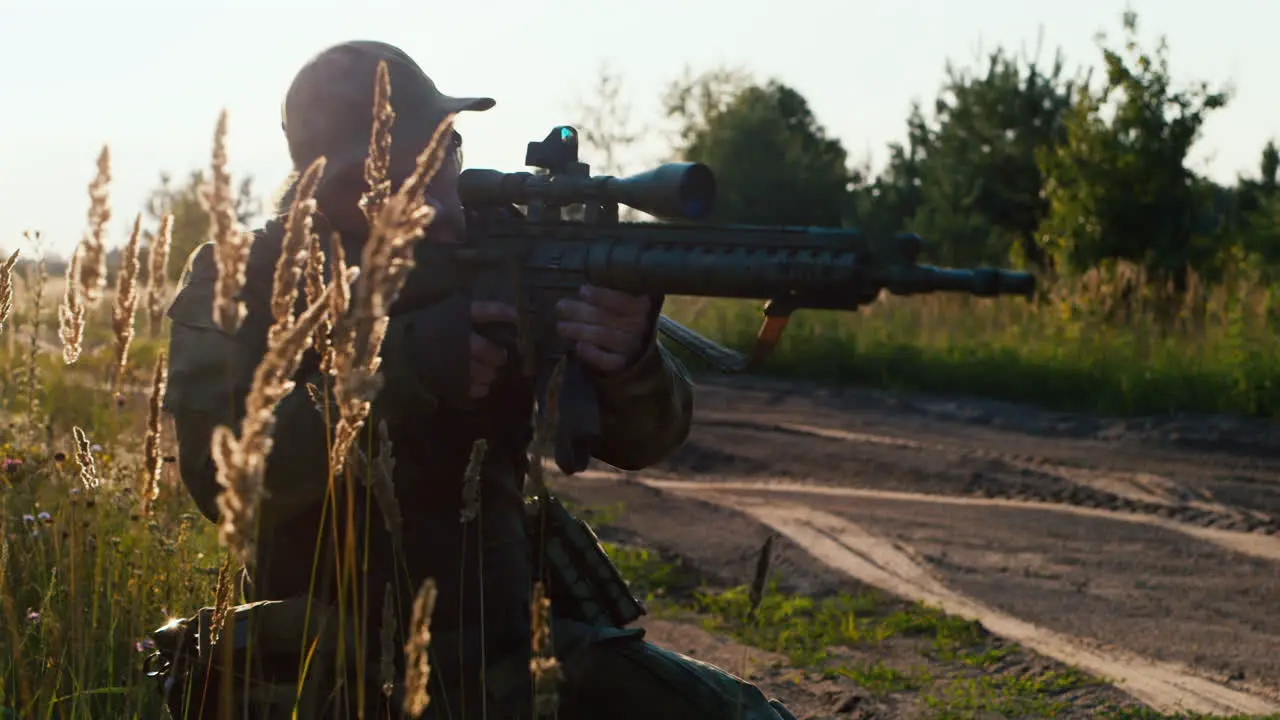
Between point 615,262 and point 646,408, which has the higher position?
point 615,262

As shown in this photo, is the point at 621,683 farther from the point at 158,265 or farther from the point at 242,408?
the point at 158,265

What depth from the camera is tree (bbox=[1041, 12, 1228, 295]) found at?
17984mm

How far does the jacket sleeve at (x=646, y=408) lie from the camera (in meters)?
3.14

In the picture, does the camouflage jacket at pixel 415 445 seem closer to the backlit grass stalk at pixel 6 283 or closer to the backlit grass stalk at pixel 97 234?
the backlit grass stalk at pixel 6 283

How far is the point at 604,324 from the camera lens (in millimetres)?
3047

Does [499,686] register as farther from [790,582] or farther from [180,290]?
[790,582]

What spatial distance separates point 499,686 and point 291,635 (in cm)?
42

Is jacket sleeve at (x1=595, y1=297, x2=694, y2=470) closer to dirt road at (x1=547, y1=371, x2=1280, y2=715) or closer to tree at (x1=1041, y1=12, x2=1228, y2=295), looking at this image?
dirt road at (x1=547, y1=371, x2=1280, y2=715)

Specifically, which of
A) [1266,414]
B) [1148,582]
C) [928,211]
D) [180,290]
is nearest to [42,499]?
[180,290]

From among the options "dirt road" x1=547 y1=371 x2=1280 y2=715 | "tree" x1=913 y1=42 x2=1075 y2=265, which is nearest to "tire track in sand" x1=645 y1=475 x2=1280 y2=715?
"dirt road" x1=547 y1=371 x2=1280 y2=715

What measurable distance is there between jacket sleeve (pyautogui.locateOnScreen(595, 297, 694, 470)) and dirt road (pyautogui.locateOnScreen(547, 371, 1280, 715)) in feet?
8.53

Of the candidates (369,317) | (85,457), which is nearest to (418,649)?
(369,317)

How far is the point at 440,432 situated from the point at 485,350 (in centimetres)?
32

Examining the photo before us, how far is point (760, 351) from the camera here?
295cm
